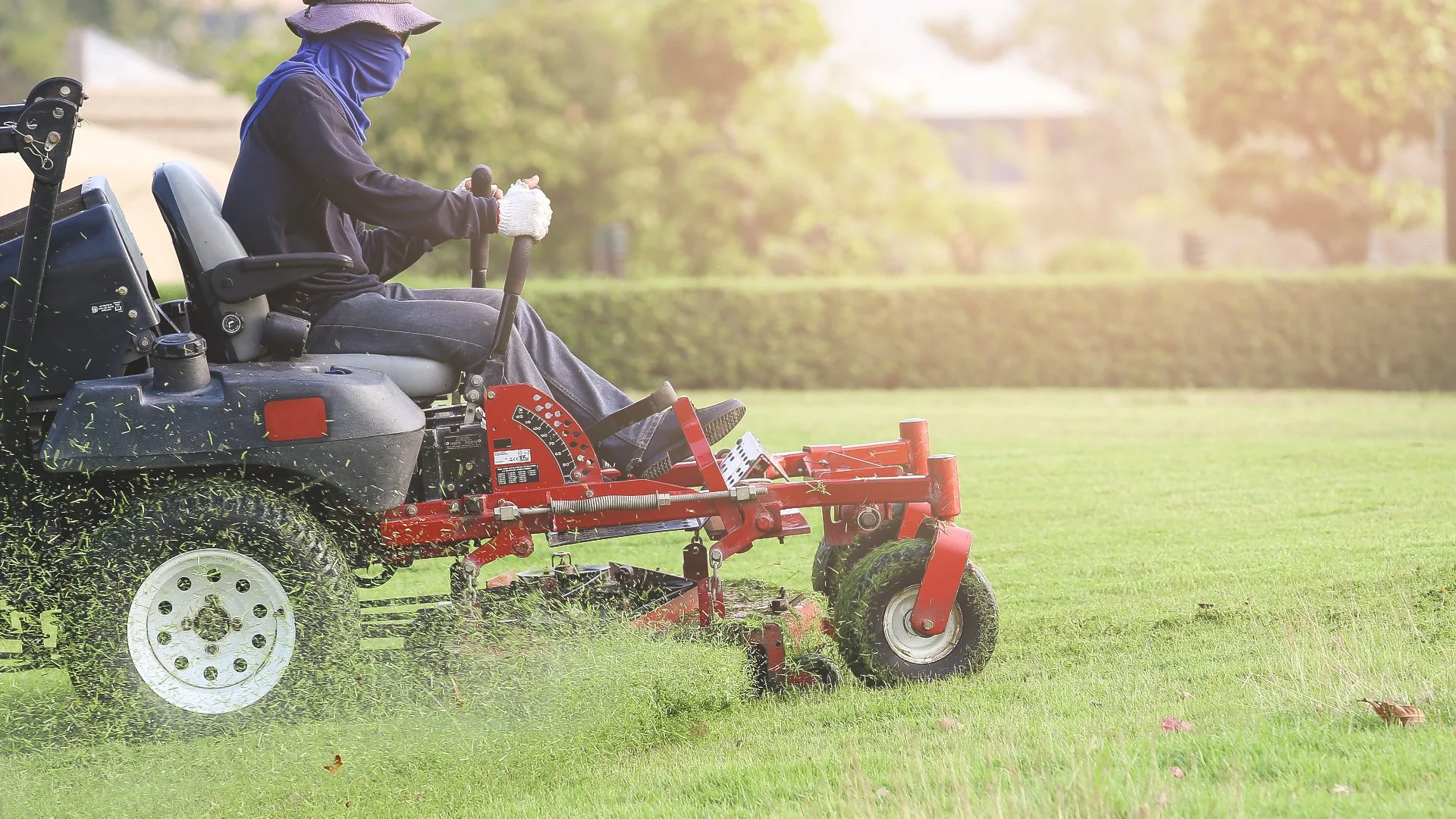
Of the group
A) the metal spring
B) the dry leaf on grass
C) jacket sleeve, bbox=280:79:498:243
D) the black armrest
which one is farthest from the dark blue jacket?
the dry leaf on grass

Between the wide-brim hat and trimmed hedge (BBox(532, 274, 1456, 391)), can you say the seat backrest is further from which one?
trimmed hedge (BBox(532, 274, 1456, 391))

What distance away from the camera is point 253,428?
4.24 m

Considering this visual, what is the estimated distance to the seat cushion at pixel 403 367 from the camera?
4531 millimetres

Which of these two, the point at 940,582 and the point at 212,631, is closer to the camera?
the point at 212,631

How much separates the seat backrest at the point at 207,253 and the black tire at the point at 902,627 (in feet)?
6.02

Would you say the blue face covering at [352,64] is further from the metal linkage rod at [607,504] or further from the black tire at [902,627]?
the black tire at [902,627]

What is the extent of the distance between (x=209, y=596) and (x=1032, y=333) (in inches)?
550

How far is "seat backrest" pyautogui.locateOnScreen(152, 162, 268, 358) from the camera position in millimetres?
4430

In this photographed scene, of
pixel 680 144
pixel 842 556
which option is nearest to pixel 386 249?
pixel 842 556

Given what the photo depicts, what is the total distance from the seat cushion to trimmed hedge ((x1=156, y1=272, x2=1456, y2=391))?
1194cm

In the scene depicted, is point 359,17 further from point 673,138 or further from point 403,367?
point 673,138

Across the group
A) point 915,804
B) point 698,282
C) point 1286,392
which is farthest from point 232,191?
point 1286,392

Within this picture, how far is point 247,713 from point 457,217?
146 centimetres

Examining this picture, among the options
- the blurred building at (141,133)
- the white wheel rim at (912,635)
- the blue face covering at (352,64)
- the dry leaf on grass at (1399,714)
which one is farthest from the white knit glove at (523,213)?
the blurred building at (141,133)
